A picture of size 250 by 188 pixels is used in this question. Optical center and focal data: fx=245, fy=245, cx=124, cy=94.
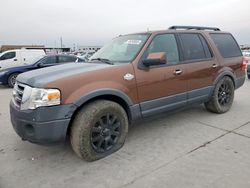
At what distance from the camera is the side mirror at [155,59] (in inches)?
140

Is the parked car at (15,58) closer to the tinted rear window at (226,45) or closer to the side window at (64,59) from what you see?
the side window at (64,59)

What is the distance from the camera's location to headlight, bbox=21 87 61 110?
9.53 feet

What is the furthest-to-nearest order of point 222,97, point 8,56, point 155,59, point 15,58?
1. point 15,58
2. point 8,56
3. point 222,97
4. point 155,59

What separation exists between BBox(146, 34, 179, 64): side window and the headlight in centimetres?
175

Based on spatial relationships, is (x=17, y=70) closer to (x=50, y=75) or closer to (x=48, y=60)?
(x=48, y=60)

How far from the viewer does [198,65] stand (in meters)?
4.49

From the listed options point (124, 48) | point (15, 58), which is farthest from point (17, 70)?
point (124, 48)

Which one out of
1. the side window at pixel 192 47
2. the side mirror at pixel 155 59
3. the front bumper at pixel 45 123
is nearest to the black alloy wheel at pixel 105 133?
the front bumper at pixel 45 123

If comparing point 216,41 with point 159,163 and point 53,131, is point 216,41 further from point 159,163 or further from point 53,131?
point 53,131

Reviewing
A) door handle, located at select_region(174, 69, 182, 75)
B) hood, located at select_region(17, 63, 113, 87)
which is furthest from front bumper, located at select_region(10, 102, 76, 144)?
door handle, located at select_region(174, 69, 182, 75)

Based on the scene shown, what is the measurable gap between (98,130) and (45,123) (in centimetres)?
72

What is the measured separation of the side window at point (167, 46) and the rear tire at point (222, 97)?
1.32 m

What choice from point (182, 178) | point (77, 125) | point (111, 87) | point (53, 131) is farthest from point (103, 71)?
point (182, 178)

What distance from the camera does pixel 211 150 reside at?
3.48 meters
